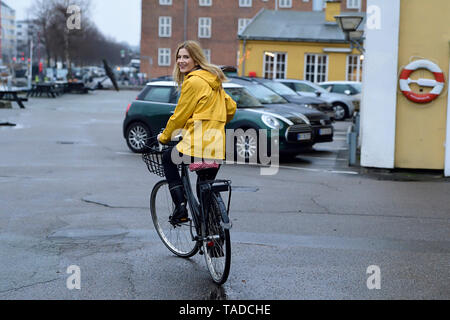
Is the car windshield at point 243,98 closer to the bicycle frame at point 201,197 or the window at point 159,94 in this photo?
the window at point 159,94

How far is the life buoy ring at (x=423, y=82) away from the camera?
39.8ft

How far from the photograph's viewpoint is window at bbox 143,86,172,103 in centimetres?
1473

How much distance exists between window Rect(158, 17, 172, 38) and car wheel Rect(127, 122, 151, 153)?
5514 centimetres

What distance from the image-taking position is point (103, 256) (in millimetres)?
6176

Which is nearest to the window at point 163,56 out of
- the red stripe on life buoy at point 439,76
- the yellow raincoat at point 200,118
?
the red stripe on life buoy at point 439,76

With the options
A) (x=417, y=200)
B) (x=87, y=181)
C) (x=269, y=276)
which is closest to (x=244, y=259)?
(x=269, y=276)

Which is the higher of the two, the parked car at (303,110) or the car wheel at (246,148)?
the parked car at (303,110)

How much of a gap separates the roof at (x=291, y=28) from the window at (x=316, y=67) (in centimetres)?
119

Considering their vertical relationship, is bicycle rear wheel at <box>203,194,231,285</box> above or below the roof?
below

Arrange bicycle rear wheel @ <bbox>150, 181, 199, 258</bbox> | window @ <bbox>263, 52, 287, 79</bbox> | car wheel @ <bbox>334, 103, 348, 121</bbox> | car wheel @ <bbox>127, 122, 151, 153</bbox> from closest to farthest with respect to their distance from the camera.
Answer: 1. bicycle rear wheel @ <bbox>150, 181, 199, 258</bbox>
2. car wheel @ <bbox>127, 122, 151, 153</bbox>
3. car wheel @ <bbox>334, 103, 348, 121</bbox>
4. window @ <bbox>263, 52, 287, 79</bbox>

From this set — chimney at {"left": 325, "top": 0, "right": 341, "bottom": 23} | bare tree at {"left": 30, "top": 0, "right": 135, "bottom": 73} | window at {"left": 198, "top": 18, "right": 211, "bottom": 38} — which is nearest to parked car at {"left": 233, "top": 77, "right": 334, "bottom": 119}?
chimney at {"left": 325, "top": 0, "right": 341, "bottom": 23}

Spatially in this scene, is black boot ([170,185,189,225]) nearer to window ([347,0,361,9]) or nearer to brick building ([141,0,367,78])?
window ([347,0,361,9])
